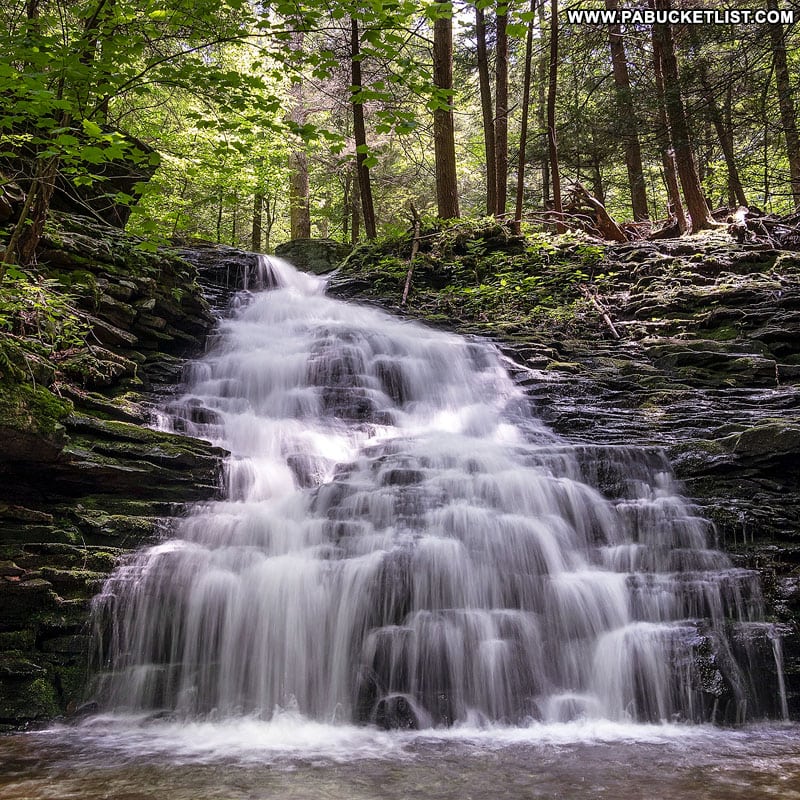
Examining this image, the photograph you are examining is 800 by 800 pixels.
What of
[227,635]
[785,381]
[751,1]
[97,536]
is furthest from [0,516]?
[751,1]

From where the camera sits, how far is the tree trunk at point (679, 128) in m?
9.38

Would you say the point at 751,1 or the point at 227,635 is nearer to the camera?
the point at 227,635

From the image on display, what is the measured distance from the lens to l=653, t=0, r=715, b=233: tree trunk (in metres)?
9.38

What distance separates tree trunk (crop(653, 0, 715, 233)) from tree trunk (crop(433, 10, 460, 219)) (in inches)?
167

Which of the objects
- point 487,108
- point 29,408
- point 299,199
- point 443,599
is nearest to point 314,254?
point 299,199

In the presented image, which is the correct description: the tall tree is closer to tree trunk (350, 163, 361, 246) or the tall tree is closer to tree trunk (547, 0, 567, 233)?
tree trunk (547, 0, 567, 233)

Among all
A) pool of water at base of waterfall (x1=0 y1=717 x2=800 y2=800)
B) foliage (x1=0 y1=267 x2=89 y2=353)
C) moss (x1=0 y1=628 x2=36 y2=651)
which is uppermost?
foliage (x1=0 y1=267 x2=89 y2=353)

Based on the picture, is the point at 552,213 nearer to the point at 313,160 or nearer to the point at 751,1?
the point at 751,1

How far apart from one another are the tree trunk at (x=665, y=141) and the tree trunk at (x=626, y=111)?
2.05 feet

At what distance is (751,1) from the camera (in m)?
11.8

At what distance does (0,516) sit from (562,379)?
6.94 m

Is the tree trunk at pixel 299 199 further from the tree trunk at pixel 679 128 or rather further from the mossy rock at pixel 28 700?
the mossy rock at pixel 28 700

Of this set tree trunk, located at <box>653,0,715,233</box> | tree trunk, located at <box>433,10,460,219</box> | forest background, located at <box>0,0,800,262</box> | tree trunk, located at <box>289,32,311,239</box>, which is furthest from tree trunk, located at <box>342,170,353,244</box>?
tree trunk, located at <box>653,0,715,233</box>

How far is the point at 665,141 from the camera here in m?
9.70
